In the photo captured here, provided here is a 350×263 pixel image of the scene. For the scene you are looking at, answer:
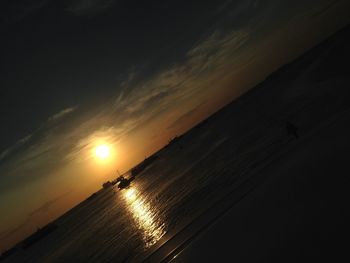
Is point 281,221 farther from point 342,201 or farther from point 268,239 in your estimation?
point 342,201

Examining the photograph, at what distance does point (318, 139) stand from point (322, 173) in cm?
808

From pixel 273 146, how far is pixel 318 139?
27.7ft

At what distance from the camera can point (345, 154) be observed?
1571 centimetres

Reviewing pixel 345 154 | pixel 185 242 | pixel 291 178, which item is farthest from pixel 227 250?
pixel 345 154

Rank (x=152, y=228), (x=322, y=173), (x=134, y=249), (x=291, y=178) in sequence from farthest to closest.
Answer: (x=152, y=228) < (x=134, y=249) < (x=291, y=178) < (x=322, y=173)

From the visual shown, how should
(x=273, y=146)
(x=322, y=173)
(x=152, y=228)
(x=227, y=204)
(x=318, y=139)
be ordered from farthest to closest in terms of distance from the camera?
(x=273, y=146) < (x=152, y=228) < (x=318, y=139) < (x=227, y=204) < (x=322, y=173)

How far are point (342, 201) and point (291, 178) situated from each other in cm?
587

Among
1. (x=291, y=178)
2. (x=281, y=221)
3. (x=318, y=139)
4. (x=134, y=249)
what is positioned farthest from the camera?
(x=134, y=249)

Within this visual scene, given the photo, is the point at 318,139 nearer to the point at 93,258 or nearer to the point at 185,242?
the point at 185,242

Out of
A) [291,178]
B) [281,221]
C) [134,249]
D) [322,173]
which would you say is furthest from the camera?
[134,249]

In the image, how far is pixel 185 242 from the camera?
18078 millimetres

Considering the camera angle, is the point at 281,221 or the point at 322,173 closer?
the point at 281,221

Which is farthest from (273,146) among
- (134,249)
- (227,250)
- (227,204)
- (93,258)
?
(93,258)

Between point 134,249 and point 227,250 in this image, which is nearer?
point 227,250
